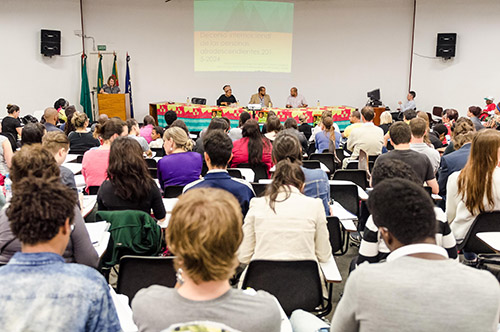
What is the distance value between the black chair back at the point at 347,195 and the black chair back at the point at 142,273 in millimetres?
2111

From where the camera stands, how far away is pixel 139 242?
10.3ft

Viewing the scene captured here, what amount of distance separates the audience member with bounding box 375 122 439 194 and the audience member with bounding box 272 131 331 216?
797mm

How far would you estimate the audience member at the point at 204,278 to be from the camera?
145 centimetres

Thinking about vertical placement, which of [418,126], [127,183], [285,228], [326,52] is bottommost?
[285,228]

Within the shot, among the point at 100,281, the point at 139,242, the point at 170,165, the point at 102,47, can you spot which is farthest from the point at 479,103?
the point at 100,281

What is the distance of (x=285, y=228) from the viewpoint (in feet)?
8.57

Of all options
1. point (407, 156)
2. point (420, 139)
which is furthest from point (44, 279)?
point (420, 139)

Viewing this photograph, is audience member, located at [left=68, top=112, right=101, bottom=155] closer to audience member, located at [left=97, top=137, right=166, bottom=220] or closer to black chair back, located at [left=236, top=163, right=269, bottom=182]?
black chair back, located at [left=236, top=163, right=269, bottom=182]

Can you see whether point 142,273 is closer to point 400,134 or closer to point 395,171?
point 395,171

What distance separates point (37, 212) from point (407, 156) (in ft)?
10.7

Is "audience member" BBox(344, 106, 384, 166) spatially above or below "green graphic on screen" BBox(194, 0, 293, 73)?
below

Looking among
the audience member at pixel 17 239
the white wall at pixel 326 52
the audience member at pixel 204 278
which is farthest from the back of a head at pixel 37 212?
the white wall at pixel 326 52

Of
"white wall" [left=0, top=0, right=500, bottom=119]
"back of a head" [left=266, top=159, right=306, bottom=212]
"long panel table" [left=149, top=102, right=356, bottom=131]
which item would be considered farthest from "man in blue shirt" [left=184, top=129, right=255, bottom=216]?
"white wall" [left=0, top=0, right=500, bottom=119]

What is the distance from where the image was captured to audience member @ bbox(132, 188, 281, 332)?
1452 millimetres
